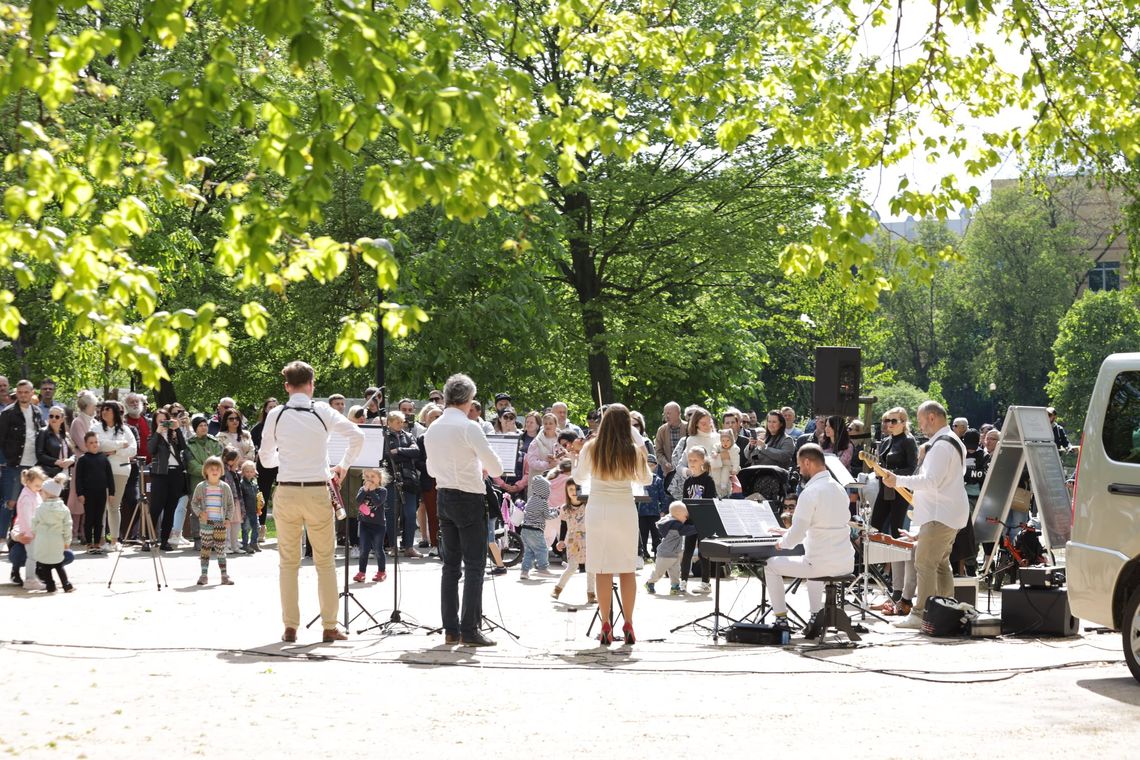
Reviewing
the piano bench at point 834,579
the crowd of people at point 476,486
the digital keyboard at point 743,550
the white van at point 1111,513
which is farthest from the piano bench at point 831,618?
the white van at point 1111,513

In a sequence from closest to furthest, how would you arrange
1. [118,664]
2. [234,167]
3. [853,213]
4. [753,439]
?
[853,213]
[118,664]
[753,439]
[234,167]

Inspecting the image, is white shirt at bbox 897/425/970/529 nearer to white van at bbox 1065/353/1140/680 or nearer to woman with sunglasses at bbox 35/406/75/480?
white van at bbox 1065/353/1140/680

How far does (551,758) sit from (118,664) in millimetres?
4264

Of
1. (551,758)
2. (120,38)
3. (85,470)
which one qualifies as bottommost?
(551,758)

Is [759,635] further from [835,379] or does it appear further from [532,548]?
[835,379]

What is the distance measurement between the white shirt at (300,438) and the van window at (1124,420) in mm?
5740

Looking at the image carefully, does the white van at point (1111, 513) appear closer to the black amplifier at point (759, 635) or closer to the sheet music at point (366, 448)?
the black amplifier at point (759, 635)

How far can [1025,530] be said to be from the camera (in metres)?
16.1

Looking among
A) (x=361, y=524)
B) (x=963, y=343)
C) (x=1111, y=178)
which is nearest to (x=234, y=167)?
(x=361, y=524)

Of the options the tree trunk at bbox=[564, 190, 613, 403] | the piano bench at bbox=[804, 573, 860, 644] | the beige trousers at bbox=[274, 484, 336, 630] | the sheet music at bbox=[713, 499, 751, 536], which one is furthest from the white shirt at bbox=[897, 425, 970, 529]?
the tree trunk at bbox=[564, 190, 613, 403]

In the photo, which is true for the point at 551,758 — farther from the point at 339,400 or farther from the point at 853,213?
the point at 339,400

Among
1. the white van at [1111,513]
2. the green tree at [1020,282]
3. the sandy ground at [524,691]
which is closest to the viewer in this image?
the sandy ground at [524,691]

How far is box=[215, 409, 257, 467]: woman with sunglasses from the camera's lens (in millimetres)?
19609

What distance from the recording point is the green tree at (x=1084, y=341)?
73688 mm
